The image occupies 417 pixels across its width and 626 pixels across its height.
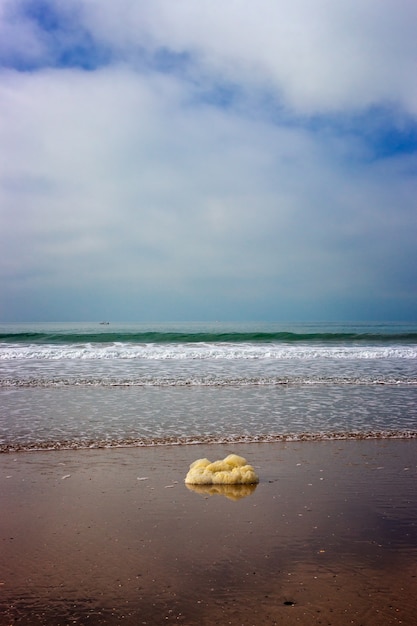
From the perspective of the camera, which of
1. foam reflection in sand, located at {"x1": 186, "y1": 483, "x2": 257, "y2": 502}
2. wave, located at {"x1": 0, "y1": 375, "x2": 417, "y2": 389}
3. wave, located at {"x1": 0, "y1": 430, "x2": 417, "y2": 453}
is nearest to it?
foam reflection in sand, located at {"x1": 186, "y1": 483, "x2": 257, "y2": 502}

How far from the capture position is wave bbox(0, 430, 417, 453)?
29.2ft

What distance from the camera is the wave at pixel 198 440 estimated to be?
889 cm

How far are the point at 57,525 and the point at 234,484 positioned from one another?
2.40 metres

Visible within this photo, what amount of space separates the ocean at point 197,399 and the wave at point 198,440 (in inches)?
0.7

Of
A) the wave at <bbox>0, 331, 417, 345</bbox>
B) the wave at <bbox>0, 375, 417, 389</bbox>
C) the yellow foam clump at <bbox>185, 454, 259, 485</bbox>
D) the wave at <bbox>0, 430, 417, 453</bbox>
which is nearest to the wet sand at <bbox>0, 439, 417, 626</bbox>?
the yellow foam clump at <bbox>185, 454, 259, 485</bbox>

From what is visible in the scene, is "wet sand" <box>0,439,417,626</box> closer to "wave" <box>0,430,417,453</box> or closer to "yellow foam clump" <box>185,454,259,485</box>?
"yellow foam clump" <box>185,454,259,485</box>

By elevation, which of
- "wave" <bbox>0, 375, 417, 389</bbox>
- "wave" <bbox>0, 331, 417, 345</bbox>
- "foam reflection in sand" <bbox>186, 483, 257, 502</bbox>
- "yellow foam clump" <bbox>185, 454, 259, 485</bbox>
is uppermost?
"wave" <bbox>0, 331, 417, 345</bbox>

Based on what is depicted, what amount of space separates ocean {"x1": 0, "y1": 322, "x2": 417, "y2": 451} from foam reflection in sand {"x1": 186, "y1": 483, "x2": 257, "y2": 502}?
243 centimetres

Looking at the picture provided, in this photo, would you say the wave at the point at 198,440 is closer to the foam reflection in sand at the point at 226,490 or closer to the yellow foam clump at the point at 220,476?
the yellow foam clump at the point at 220,476

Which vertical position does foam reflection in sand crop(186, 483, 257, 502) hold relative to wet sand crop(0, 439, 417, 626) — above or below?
below

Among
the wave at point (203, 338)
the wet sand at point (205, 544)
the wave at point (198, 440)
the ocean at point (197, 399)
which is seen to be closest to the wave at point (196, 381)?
the ocean at point (197, 399)

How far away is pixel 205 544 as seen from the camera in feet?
16.2

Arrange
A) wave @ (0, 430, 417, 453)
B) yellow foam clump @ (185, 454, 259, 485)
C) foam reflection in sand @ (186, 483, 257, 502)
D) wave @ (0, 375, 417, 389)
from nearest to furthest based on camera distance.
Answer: foam reflection in sand @ (186, 483, 257, 502) → yellow foam clump @ (185, 454, 259, 485) → wave @ (0, 430, 417, 453) → wave @ (0, 375, 417, 389)

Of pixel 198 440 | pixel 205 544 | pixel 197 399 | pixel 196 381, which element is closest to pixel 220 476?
pixel 205 544
